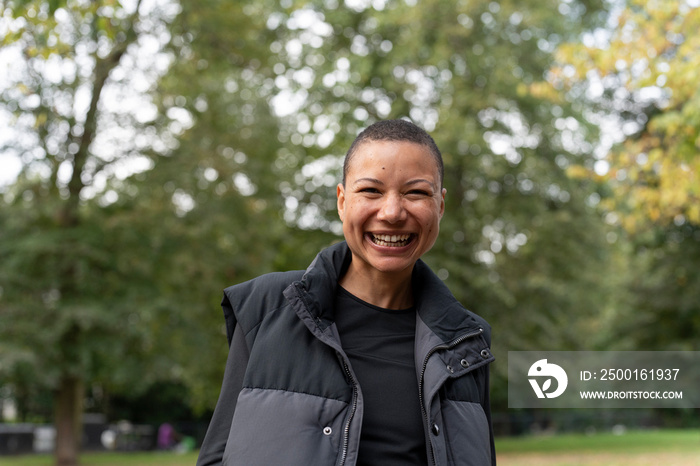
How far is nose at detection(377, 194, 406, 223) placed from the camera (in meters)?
2.00

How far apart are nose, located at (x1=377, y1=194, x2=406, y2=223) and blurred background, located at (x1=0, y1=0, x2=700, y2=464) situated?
14.7 meters

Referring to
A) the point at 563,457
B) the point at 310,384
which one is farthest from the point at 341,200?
the point at 563,457

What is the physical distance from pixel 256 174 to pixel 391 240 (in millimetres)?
16735

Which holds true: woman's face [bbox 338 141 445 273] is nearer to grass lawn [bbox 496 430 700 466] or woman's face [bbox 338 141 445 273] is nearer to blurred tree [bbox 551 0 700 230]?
blurred tree [bbox 551 0 700 230]

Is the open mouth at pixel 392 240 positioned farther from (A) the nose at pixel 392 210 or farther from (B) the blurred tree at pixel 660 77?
(B) the blurred tree at pixel 660 77

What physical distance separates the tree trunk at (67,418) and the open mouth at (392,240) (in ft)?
59.5

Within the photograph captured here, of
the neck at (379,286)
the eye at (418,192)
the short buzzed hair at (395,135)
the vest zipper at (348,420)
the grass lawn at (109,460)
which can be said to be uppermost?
the short buzzed hair at (395,135)

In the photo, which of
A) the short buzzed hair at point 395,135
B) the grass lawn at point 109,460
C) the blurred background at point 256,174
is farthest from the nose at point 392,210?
the grass lawn at point 109,460

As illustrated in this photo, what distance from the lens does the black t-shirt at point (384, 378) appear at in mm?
1951

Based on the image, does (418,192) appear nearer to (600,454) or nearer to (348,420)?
(348,420)

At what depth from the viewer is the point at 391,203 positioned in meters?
2.01

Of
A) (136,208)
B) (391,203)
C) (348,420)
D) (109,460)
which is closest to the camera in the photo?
(348,420)

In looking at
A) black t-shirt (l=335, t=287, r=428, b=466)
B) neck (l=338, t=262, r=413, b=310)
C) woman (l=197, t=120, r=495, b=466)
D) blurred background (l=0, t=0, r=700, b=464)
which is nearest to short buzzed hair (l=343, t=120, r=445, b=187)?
woman (l=197, t=120, r=495, b=466)

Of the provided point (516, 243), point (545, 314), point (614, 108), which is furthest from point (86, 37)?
point (614, 108)
